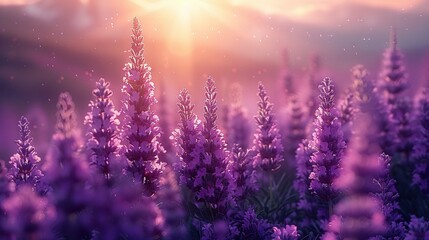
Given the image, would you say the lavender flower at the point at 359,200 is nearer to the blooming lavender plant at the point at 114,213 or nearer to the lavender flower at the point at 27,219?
the blooming lavender plant at the point at 114,213

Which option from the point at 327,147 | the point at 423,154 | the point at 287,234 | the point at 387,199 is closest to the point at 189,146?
the point at 327,147

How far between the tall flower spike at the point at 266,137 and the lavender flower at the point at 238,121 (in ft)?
13.4

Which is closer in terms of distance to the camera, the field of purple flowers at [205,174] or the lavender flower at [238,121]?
the field of purple flowers at [205,174]

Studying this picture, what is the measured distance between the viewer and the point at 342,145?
27.8 ft

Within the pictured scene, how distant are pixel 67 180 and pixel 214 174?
3856 mm

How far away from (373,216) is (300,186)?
6089mm

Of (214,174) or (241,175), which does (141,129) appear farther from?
(241,175)

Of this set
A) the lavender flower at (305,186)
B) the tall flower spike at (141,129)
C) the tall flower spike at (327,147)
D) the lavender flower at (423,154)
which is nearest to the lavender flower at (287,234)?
the tall flower spike at (327,147)

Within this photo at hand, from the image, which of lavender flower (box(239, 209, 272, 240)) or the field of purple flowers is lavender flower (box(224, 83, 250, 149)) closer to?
the field of purple flowers

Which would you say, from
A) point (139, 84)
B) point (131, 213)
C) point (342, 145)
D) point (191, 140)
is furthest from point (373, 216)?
point (139, 84)

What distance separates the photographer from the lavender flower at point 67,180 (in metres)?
4.79

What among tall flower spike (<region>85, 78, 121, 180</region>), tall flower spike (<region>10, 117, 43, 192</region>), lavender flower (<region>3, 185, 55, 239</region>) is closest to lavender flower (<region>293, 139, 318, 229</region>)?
tall flower spike (<region>85, 78, 121, 180</region>)

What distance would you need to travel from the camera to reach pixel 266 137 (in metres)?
10.7

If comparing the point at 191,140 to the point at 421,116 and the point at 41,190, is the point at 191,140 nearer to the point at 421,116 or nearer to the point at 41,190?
the point at 41,190
